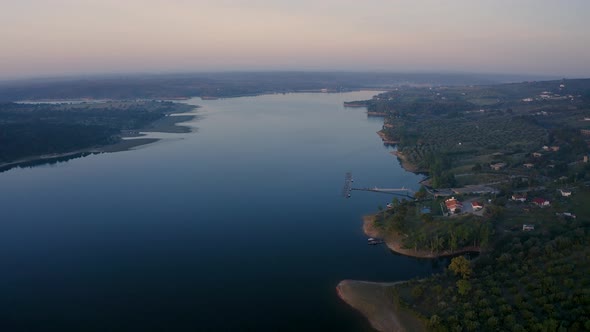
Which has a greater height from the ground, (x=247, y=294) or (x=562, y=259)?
(x=562, y=259)

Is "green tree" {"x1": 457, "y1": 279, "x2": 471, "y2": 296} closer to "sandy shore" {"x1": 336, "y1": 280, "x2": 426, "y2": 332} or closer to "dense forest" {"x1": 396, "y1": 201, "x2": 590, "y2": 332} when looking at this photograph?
"dense forest" {"x1": 396, "y1": 201, "x2": 590, "y2": 332}

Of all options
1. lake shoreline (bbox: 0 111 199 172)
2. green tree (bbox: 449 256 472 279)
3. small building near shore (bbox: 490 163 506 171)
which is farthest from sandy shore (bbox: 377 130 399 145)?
green tree (bbox: 449 256 472 279)

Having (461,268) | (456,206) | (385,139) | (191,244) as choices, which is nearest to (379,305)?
(461,268)

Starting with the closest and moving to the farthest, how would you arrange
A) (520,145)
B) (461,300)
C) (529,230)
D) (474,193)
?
1. (461,300)
2. (529,230)
3. (474,193)
4. (520,145)

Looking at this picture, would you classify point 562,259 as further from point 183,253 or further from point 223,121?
point 223,121

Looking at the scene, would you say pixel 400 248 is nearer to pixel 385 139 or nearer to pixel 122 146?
pixel 385 139

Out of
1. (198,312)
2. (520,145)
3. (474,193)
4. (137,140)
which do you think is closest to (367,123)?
(520,145)

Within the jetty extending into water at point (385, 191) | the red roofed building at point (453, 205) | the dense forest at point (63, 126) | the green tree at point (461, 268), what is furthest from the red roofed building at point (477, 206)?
the dense forest at point (63, 126)
